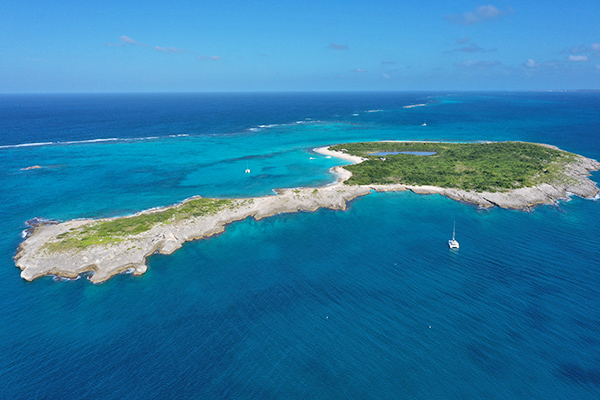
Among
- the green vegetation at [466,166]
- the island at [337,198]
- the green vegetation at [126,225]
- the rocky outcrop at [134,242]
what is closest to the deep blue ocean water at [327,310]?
the rocky outcrop at [134,242]

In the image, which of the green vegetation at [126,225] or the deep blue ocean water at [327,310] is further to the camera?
the green vegetation at [126,225]

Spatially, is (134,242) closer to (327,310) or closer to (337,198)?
(327,310)

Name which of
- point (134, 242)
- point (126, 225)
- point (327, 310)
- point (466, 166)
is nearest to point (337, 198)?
point (327, 310)

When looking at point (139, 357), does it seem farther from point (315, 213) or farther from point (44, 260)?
point (315, 213)

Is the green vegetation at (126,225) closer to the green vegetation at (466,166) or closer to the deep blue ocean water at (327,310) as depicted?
the deep blue ocean water at (327,310)

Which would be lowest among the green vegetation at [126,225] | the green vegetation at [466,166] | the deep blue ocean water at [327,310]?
the deep blue ocean water at [327,310]

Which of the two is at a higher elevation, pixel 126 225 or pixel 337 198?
pixel 126 225

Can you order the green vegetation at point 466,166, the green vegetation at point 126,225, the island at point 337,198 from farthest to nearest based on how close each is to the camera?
the green vegetation at point 466,166
the green vegetation at point 126,225
the island at point 337,198
